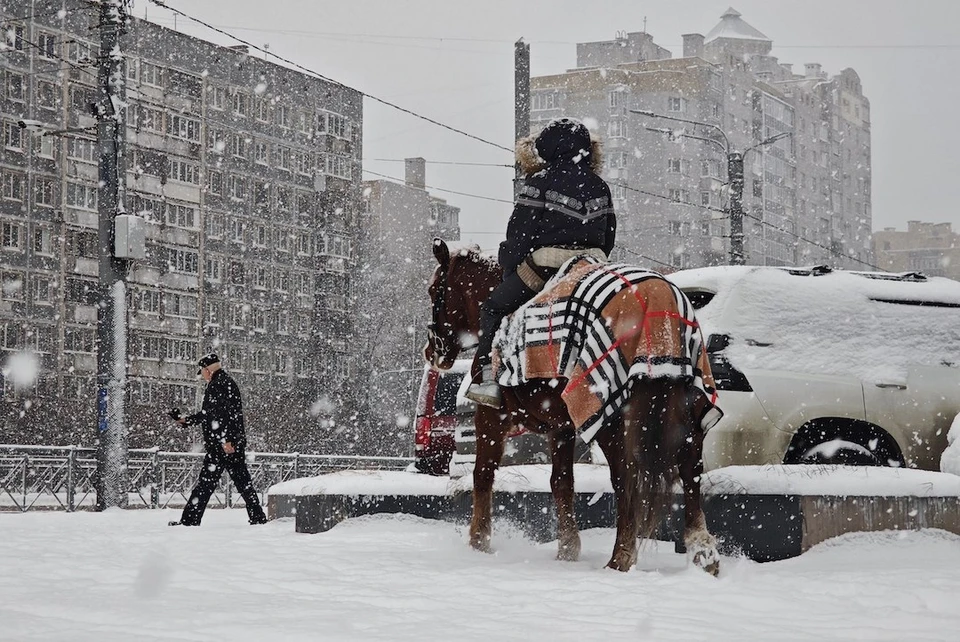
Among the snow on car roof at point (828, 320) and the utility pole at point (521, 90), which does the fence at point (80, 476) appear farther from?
the snow on car roof at point (828, 320)

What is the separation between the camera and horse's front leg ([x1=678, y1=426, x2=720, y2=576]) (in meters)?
7.60

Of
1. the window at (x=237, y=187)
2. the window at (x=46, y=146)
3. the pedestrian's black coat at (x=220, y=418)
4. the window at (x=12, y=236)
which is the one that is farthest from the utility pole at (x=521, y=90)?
the window at (x=237, y=187)

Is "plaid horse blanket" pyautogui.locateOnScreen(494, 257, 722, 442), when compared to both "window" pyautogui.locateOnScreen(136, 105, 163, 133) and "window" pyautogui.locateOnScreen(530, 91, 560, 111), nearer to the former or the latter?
"window" pyautogui.locateOnScreen(136, 105, 163, 133)

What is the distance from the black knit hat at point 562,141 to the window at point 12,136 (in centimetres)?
5090

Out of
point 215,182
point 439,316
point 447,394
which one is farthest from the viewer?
point 215,182

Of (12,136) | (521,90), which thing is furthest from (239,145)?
(521,90)

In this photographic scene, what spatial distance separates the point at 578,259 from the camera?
8.44 metres

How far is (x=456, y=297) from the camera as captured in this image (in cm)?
970

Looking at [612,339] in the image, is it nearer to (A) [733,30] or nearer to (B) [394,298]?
(B) [394,298]

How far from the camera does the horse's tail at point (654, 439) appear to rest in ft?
24.7

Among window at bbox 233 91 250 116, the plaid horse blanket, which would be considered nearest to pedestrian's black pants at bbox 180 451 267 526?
the plaid horse blanket

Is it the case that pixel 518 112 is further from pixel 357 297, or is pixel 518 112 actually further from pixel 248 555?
pixel 357 297

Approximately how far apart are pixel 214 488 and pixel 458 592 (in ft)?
27.5

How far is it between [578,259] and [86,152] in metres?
53.8
